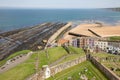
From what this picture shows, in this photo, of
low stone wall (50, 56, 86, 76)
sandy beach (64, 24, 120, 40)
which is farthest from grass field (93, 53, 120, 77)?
sandy beach (64, 24, 120, 40)

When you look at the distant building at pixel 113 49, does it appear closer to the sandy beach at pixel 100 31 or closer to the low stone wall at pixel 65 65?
the low stone wall at pixel 65 65

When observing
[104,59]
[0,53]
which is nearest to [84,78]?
[104,59]

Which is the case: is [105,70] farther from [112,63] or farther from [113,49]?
[113,49]

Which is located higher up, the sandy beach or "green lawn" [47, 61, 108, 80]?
"green lawn" [47, 61, 108, 80]

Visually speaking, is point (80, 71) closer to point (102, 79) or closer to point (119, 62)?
point (102, 79)

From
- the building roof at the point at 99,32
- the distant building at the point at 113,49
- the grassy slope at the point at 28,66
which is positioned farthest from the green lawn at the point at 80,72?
the building roof at the point at 99,32

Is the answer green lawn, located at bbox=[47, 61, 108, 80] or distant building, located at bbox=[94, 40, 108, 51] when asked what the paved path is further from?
distant building, located at bbox=[94, 40, 108, 51]

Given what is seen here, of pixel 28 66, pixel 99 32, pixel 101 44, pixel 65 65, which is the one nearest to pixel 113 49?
pixel 101 44
